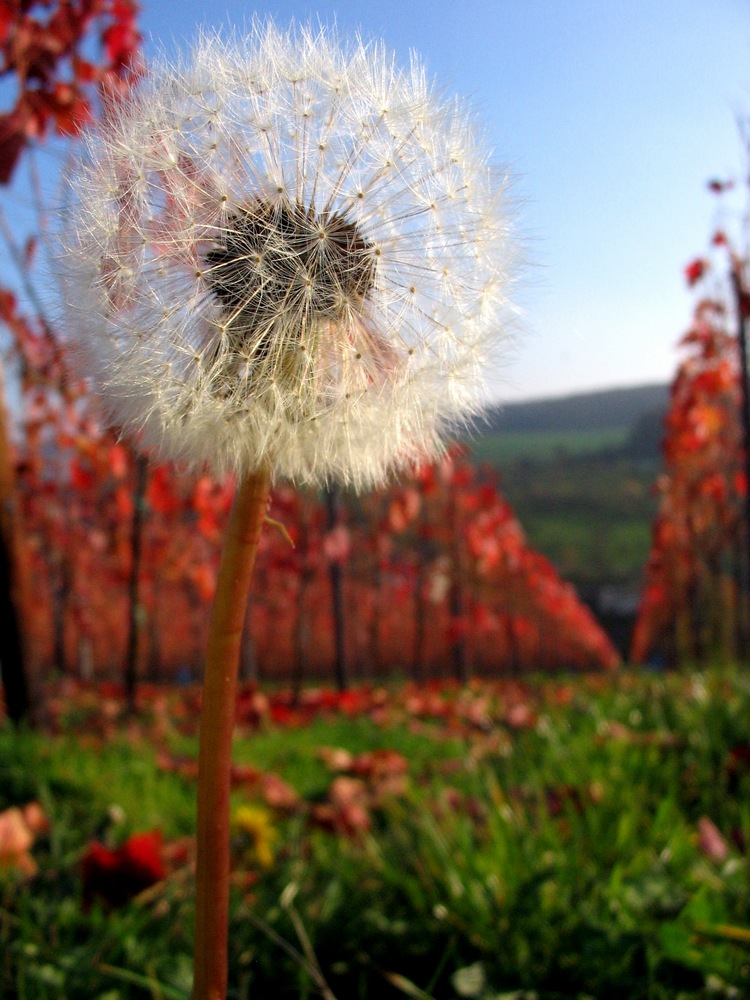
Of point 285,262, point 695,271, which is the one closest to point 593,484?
point 695,271

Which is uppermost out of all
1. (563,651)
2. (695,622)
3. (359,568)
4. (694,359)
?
(694,359)

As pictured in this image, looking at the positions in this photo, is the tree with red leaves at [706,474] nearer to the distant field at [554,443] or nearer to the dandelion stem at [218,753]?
the dandelion stem at [218,753]

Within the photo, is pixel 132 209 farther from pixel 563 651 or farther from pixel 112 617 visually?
pixel 563 651

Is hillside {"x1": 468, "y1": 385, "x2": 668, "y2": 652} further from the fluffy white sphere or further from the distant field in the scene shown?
the fluffy white sphere

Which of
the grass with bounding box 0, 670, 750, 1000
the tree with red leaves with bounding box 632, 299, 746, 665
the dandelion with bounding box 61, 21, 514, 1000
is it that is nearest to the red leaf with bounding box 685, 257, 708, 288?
the tree with red leaves with bounding box 632, 299, 746, 665

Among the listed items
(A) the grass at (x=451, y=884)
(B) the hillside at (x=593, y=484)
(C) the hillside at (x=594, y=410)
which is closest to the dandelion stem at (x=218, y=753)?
(A) the grass at (x=451, y=884)

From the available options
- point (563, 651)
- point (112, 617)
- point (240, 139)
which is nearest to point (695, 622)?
point (240, 139)
